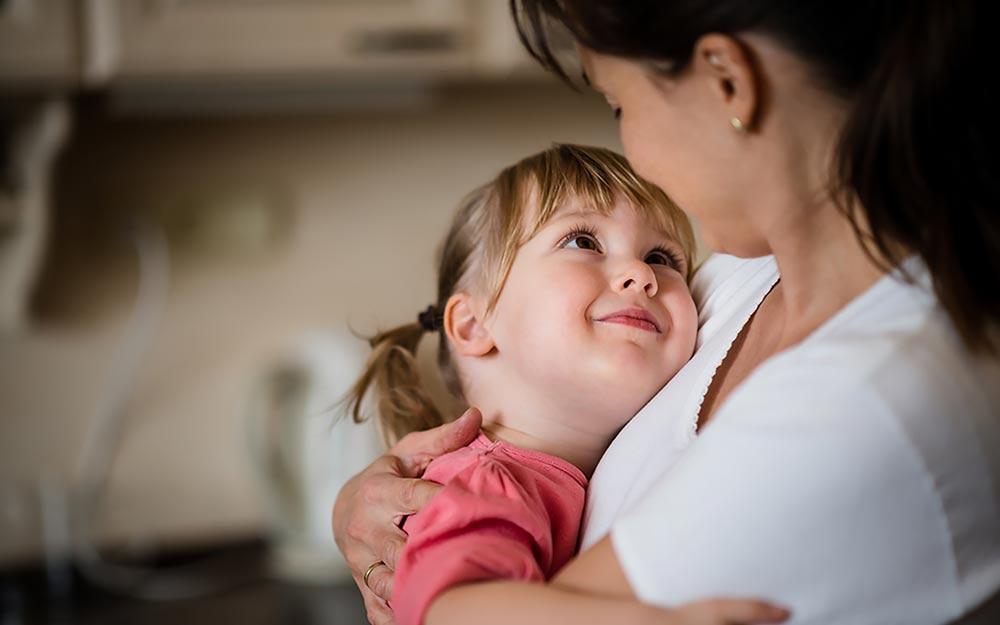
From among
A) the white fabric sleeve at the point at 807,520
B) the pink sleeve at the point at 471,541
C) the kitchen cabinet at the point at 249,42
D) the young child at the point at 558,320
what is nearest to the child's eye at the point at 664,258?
the young child at the point at 558,320

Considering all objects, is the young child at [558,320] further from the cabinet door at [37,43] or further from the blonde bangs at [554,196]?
the cabinet door at [37,43]

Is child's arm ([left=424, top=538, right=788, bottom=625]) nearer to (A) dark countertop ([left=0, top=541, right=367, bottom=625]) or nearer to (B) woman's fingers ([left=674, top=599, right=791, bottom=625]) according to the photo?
(B) woman's fingers ([left=674, top=599, right=791, bottom=625])

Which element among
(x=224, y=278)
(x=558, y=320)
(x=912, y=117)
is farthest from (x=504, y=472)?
(x=224, y=278)

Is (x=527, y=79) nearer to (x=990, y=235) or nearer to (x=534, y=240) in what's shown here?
(x=534, y=240)

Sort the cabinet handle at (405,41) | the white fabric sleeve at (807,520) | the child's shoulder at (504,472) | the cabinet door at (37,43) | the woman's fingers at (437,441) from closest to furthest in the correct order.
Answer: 1. the white fabric sleeve at (807,520)
2. the child's shoulder at (504,472)
3. the woman's fingers at (437,441)
4. the cabinet door at (37,43)
5. the cabinet handle at (405,41)

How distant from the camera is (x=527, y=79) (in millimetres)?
2457

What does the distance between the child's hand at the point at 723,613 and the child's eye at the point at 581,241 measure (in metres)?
0.41

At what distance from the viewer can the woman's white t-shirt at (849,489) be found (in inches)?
27.1

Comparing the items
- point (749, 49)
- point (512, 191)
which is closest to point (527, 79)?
point (512, 191)

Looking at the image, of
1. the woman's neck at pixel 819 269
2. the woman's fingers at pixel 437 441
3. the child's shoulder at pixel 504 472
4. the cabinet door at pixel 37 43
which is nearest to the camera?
the woman's neck at pixel 819 269

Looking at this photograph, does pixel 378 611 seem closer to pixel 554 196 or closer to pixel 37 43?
pixel 554 196

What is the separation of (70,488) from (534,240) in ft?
4.91

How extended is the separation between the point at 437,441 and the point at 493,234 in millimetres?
193

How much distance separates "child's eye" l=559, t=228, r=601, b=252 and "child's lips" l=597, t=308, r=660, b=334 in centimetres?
7
